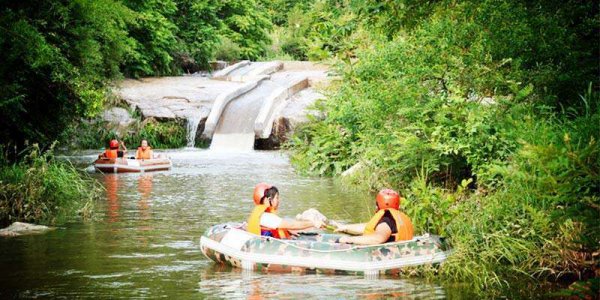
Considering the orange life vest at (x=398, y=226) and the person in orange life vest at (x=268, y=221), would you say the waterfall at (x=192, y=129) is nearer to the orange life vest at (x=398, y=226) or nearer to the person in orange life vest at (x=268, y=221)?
the person in orange life vest at (x=268, y=221)

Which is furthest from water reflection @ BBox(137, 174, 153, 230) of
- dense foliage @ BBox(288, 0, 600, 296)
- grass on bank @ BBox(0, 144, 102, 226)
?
dense foliage @ BBox(288, 0, 600, 296)

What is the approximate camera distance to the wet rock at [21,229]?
493 inches

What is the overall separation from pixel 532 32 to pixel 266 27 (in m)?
31.9

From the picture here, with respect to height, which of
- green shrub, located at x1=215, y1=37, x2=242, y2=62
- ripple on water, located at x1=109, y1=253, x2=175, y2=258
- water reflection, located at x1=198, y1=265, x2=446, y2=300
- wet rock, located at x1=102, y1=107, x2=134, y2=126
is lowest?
water reflection, located at x1=198, y1=265, x2=446, y2=300

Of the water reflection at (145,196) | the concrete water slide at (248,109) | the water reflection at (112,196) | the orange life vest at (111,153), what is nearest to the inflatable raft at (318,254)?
the water reflection at (145,196)

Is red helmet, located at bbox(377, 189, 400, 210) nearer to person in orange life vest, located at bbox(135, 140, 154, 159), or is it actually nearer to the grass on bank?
the grass on bank

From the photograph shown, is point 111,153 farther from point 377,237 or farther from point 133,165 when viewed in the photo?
point 377,237

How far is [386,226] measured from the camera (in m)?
10.1

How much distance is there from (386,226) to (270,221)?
4.48 ft

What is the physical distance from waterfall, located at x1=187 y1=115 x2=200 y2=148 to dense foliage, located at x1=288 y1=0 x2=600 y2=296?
32.8 feet

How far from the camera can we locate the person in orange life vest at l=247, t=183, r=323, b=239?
418 inches

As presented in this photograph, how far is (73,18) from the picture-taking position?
663 inches

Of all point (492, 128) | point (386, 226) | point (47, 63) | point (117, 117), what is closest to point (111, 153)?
point (47, 63)

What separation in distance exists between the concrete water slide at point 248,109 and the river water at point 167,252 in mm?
7647
